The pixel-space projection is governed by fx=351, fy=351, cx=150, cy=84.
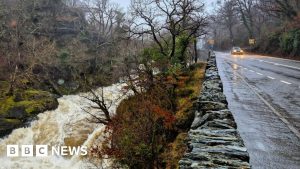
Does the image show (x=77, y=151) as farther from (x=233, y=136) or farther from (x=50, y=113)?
(x=233, y=136)

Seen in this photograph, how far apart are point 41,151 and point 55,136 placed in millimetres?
2894

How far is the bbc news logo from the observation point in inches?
971

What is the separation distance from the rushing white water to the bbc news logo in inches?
16.7

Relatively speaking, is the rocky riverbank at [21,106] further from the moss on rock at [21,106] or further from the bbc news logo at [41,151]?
the bbc news logo at [41,151]

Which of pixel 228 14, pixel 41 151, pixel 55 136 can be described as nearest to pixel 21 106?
pixel 55 136

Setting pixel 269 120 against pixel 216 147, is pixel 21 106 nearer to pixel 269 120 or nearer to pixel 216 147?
pixel 269 120

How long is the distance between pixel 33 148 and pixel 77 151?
146 inches

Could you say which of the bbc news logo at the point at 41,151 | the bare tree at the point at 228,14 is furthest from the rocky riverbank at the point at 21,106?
the bare tree at the point at 228,14

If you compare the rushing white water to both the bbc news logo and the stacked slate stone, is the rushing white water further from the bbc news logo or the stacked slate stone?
the stacked slate stone

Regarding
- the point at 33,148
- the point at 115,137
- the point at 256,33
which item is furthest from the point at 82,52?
the point at 256,33

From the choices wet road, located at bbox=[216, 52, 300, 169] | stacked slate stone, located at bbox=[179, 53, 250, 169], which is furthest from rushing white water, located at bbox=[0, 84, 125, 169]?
stacked slate stone, located at bbox=[179, 53, 250, 169]

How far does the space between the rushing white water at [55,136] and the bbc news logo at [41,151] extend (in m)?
0.42

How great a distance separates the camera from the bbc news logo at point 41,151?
24656mm

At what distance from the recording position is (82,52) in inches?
1949
